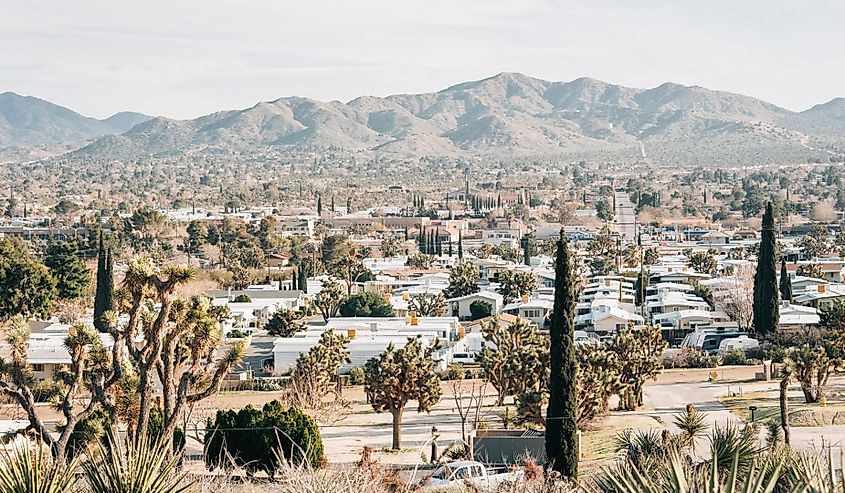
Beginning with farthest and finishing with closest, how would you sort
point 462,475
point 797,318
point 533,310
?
point 533,310 < point 797,318 < point 462,475

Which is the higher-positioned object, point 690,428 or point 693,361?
point 690,428

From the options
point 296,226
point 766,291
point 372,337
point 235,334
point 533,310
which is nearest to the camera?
point 372,337

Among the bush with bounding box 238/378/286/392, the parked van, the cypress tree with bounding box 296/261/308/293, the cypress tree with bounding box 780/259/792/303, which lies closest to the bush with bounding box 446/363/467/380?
the bush with bounding box 238/378/286/392

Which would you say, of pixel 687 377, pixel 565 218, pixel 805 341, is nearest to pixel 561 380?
pixel 687 377

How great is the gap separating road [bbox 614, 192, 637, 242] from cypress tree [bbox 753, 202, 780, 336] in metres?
46.6

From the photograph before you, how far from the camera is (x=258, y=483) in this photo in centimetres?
2227

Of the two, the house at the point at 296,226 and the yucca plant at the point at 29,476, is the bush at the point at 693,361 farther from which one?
the house at the point at 296,226

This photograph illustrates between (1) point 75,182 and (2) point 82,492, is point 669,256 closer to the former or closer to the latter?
(2) point 82,492

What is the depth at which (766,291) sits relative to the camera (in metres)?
42.7

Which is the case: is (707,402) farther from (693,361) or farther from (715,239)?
(715,239)

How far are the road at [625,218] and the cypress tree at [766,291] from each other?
46.6m

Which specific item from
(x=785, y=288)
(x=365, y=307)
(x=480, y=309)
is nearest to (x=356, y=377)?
(x=365, y=307)

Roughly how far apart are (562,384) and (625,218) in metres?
94.7

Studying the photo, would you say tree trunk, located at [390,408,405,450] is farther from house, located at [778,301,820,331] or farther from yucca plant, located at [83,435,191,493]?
house, located at [778,301,820,331]
